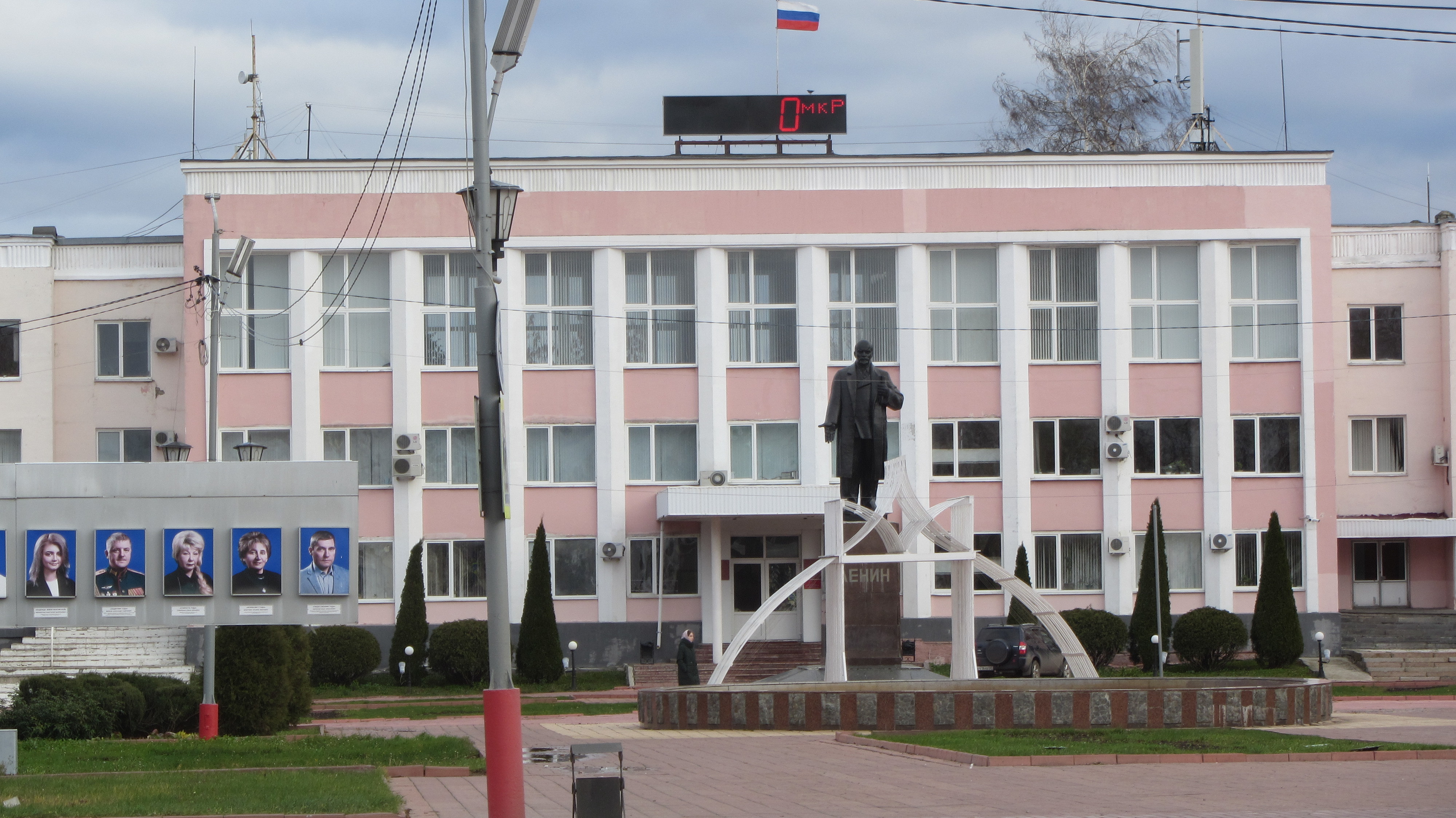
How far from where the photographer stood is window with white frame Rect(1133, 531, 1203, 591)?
36.1 meters

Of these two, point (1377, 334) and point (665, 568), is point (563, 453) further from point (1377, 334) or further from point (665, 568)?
point (1377, 334)

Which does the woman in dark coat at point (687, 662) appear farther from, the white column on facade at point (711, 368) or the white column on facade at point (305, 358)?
the white column on facade at point (305, 358)

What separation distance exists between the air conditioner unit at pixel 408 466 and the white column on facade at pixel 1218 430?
703 inches

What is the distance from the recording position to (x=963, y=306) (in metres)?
36.2

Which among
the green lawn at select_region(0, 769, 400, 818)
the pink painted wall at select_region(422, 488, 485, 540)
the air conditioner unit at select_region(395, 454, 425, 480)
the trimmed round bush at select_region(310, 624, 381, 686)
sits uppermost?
the air conditioner unit at select_region(395, 454, 425, 480)

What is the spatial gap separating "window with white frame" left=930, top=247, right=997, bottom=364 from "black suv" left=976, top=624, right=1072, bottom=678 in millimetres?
7145

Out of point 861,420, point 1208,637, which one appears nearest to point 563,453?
point 1208,637

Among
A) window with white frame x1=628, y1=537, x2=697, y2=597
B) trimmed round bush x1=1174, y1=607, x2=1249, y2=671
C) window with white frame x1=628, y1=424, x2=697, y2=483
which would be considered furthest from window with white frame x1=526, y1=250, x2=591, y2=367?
trimmed round bush x1=1174, y1=607, x2=1249, y2=671

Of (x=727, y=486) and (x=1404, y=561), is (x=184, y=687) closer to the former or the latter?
(x=727, y=486)

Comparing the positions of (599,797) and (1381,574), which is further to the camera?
(1381,574)

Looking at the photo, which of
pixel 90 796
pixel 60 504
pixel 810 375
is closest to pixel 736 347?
pixel 810 375

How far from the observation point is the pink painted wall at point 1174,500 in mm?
36031

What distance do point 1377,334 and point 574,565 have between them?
20.0 meters

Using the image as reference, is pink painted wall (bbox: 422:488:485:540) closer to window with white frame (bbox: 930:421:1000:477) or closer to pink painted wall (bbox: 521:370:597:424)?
pink painted wall (bbox: 521:370:597:424)
